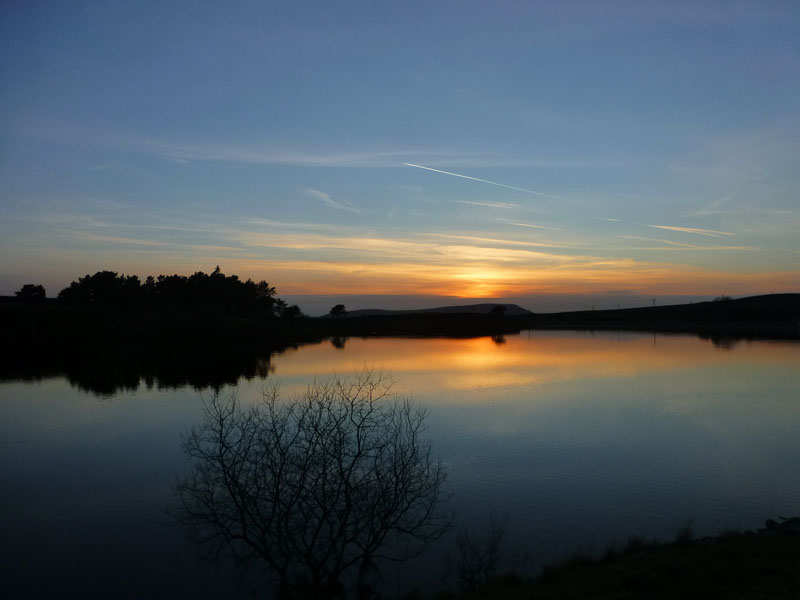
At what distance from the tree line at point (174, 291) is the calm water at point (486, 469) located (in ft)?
225

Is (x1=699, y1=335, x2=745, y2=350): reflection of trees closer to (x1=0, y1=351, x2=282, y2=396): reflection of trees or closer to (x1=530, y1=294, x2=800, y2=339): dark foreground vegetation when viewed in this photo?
(x1=530, y1=294, x2=800, y2=339): dark foreground vegetation

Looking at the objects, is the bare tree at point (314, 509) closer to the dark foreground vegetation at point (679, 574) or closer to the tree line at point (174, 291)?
the dark foreground vegetation at point (679, 574)

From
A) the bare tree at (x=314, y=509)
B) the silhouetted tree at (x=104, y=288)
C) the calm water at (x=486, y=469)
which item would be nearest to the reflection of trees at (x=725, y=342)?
the calm water at (x=486, y=469)

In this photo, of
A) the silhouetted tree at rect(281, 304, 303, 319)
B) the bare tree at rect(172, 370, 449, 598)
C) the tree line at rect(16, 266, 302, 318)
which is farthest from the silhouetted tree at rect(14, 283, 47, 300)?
the bare tree at rect(172, 370, 449, 598)

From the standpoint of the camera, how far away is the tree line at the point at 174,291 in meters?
107

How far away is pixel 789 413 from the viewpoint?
108 feet

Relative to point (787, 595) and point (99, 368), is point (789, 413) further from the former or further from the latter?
point (99, 368)

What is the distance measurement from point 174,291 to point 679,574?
11565 centimetres

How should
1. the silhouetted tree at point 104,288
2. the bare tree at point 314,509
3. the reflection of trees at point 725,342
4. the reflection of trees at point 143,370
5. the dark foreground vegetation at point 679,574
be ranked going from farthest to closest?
the silhouetted tree at point 104,288 → the reflection of trees at point 725,342 → the reflection of trees at point 143,370 → the bare tree at point 314,509 → the dark foreground vegetation at point 679,574

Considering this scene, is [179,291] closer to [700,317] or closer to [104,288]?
[104,288]

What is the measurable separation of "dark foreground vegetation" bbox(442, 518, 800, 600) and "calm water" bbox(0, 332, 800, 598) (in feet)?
5.12

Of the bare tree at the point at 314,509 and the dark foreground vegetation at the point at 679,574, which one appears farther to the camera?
the bare tree at the point at 314,509

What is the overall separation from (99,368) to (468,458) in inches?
1661

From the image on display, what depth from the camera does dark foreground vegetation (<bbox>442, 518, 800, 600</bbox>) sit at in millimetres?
10000
